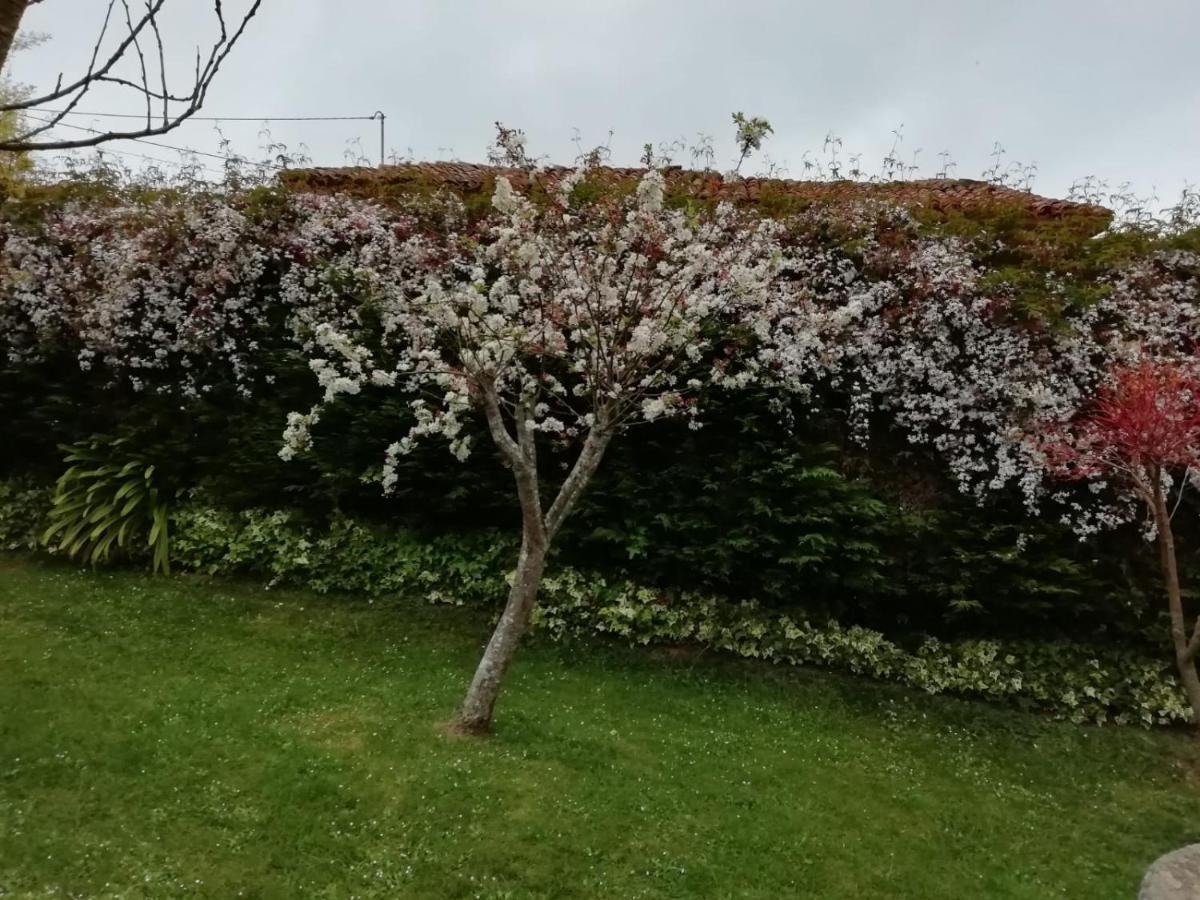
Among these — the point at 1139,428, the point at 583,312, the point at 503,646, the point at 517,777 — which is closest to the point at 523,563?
the point at 503,646

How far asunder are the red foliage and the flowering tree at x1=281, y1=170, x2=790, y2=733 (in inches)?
93.8

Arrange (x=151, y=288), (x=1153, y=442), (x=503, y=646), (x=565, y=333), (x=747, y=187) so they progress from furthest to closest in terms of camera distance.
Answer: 1. (x=747, y=187)
2. (x=151, y=288)
3. (x=565, y=333)
4. (x=503, y=646)
5. (x=1153, y=442)

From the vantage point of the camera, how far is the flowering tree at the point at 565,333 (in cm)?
511

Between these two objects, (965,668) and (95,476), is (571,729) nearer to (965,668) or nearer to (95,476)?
(965,668)

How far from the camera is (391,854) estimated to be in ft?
13.1

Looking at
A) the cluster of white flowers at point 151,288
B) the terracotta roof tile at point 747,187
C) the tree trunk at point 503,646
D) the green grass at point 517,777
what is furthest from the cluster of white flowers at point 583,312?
the green grass at point 517,777

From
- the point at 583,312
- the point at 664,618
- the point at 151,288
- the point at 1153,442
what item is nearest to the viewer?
the point at 1153,442

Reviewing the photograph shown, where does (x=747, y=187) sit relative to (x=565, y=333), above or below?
above

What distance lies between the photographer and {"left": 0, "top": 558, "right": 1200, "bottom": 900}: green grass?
3.96 metres

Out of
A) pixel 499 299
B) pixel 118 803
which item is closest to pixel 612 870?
pixel 118 803

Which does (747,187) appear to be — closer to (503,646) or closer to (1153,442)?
(1153,442)

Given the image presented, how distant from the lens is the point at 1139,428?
5.01 metres

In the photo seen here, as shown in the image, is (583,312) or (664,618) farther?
(664,618)

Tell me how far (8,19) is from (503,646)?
3.95m
